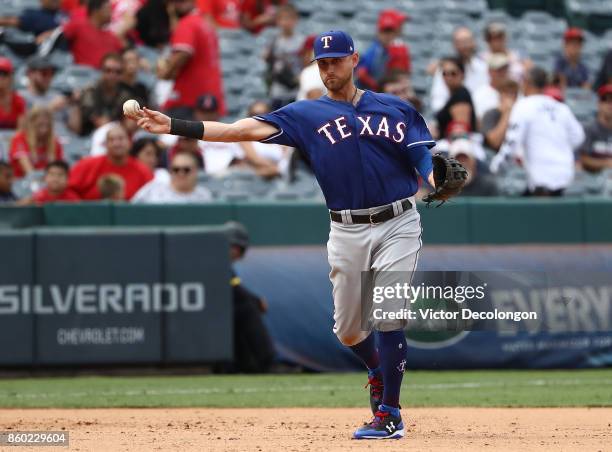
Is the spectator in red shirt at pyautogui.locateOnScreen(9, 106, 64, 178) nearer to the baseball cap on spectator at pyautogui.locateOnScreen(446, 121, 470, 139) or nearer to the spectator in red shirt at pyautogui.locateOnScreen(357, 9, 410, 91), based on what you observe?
the spectator in red shirt at pyautogui.locateOnScreen(357, 9, 410, 91)

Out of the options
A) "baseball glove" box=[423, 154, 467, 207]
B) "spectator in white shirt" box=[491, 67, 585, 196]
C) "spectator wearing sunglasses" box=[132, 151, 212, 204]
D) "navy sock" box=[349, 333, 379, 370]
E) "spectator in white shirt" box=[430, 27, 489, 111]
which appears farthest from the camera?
"spectator in white shirt" box=[430, 27, 489, 111]

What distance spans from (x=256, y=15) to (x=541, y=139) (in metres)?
4.90

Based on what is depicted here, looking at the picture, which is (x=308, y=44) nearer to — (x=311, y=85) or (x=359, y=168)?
(x=311, y=85)

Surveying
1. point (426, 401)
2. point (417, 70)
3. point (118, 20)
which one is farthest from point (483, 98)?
point (426, 401)

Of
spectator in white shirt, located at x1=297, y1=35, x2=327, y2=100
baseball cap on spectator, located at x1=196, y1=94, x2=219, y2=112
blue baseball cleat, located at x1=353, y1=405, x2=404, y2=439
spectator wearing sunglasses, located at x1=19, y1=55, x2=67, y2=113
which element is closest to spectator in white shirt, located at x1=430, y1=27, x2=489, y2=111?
spectator in white shirt, located at x1=297, y1=35, x2=327, y2=100

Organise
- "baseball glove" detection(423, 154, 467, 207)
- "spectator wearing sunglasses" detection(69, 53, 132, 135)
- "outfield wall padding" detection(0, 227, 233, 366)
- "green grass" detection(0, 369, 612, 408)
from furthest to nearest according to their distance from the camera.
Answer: "spectator wearing sunglasses" detection(69, 53, 132, 135) < "outfield wall padding" detection(0, 227, 233, 366) < "green grass" detection(0, 369, 612, 408) < "baseball glove" detection(423, 154, 467, 207)

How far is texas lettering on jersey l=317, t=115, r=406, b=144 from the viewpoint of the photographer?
235 inches

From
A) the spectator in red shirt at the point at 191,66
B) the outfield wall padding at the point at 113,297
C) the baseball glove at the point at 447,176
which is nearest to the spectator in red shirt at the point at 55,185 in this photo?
the outfield wall padding at the point at 113,297

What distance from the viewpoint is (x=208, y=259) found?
9.83m

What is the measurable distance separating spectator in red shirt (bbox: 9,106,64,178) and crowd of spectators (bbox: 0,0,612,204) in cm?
1

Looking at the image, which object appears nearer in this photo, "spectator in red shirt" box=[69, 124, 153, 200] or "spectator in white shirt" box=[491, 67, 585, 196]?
"spectator in red shirt" box=[69, 124, 153, 200]

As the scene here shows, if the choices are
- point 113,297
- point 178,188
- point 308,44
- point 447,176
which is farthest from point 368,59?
point 447,176

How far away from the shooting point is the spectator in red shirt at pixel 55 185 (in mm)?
10328

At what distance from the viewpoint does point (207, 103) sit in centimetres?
1141
